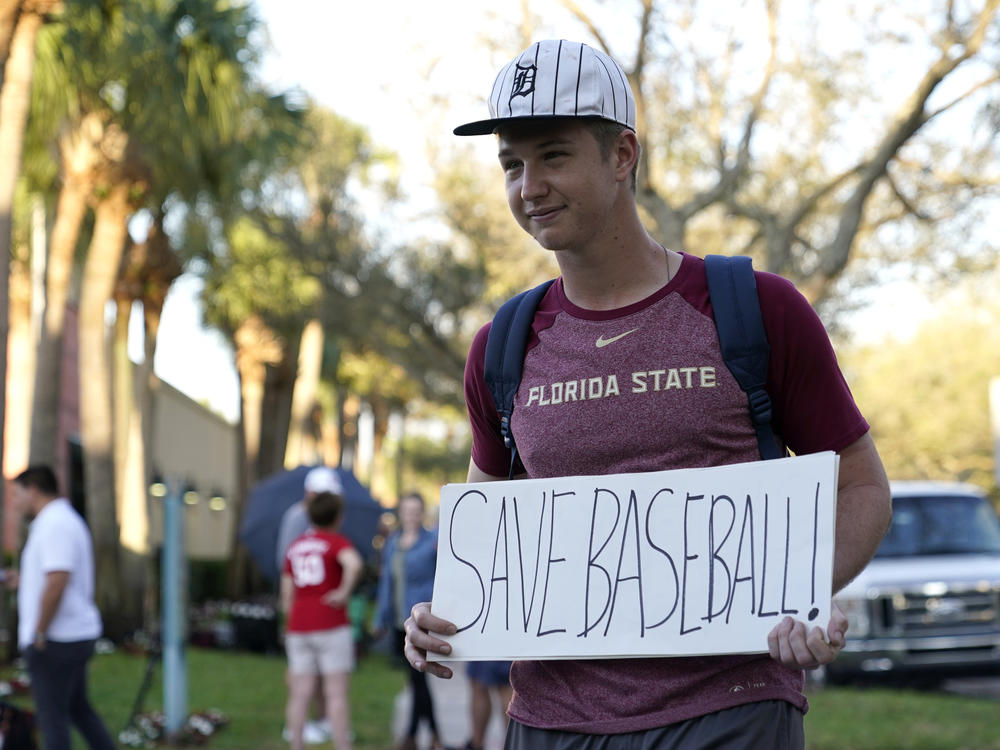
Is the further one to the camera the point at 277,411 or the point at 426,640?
the point at 277,411

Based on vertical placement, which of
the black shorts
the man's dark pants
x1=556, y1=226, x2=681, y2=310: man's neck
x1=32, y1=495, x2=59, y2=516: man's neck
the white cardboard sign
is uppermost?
x1=556, y1=226, x2=681, y2=310: man's neck

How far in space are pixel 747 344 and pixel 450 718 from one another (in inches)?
419

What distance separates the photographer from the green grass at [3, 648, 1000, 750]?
10094mm

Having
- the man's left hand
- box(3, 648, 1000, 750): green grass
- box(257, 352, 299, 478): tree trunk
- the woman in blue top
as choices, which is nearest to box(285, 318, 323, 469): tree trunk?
box(257, 352, 299, 478): tree trunk

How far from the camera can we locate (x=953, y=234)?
1936cm

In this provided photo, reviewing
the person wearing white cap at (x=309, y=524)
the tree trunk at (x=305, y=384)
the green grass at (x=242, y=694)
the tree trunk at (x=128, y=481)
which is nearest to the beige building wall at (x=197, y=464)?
the tree trunk at (x=305, y=384)

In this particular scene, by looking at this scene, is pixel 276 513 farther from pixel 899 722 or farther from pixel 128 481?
pixel 899 722

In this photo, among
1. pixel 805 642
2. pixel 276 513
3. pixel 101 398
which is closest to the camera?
pixel 805 642

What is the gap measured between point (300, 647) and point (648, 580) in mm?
7452

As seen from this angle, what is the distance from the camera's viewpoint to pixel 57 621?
306 inches

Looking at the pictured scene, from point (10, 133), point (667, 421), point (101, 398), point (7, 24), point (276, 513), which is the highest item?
point (7, 24)

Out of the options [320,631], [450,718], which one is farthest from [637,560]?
[450,718]

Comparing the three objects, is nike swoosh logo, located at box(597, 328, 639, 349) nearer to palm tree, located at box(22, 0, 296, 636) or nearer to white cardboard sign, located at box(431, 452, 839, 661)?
white cardboard sign, located at box(431, 452, 839, 661)

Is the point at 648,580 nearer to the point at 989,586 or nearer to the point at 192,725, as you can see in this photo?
the point at 192,725
